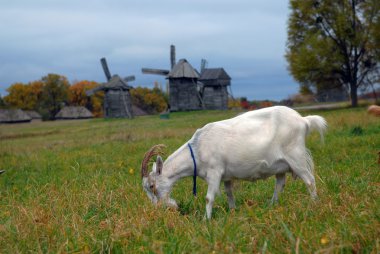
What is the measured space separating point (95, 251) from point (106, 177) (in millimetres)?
4807

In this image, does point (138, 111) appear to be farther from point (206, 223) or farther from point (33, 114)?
point (206, 223)

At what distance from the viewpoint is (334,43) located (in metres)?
39.3

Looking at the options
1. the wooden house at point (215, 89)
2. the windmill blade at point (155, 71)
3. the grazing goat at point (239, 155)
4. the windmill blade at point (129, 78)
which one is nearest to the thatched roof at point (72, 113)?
the windmill blade at point (129, 78)

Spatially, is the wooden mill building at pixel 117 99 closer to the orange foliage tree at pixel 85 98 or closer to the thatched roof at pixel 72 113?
the thatched roof at pixel 72 113

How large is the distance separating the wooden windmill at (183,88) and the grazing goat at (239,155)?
5409cm

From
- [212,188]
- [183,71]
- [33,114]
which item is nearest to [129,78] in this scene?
[183,71]

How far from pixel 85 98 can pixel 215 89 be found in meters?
50.1

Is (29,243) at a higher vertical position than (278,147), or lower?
lower

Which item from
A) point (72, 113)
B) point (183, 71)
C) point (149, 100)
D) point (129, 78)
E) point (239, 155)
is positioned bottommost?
point (72, 113)

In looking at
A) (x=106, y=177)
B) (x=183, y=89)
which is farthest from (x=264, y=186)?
(x=183, y=89)

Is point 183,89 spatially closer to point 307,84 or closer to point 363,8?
point 307,84

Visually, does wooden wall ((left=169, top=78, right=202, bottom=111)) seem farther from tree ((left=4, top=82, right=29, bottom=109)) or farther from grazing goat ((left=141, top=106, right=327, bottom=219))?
grazing goat ((left=141, top=106, right=327, bottom=219))

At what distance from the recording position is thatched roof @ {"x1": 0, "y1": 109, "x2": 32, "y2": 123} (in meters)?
92.9

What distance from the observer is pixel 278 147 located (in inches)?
244
